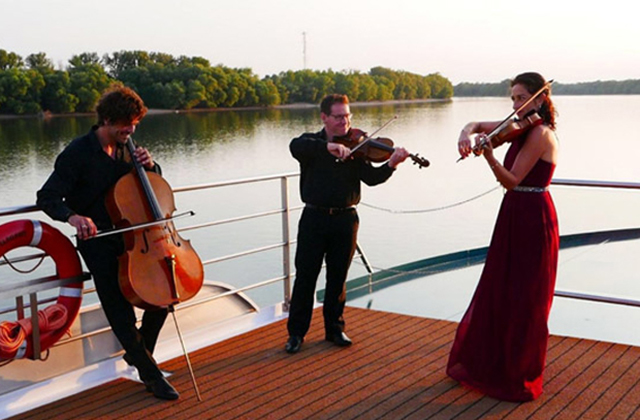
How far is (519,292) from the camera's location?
9.74 feet

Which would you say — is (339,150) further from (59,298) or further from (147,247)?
(59,298)

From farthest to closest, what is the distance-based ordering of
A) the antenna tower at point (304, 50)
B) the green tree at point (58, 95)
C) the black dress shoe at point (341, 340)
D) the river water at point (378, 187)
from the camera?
1. the antenna tower at point (304, 50)
2. the green tree at point (58, 95)
3. the river water at point (378, 187)
4. the black dress shoe at point (341, 340)

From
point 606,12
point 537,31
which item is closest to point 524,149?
point 606,12

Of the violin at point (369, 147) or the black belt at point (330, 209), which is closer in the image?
the violin at point (369, 147)

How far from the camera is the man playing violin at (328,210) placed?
3.33 metres

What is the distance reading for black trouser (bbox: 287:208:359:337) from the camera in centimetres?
345

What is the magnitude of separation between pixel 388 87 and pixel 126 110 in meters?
61.4

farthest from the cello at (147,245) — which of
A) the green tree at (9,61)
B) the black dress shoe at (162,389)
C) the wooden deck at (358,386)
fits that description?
the green tree at (9,61)

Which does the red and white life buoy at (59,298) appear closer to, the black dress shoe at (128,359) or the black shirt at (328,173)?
the black dress shoe at (128,359)

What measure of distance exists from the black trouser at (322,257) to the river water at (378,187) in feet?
3.81

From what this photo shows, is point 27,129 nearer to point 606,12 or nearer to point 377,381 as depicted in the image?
point 606,12

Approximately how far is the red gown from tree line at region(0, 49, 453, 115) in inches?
A: 1483

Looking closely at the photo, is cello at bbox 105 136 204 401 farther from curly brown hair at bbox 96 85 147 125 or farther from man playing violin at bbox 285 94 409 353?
man playing violin at bbox 285 94 409 353

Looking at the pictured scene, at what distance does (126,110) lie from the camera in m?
2.77
